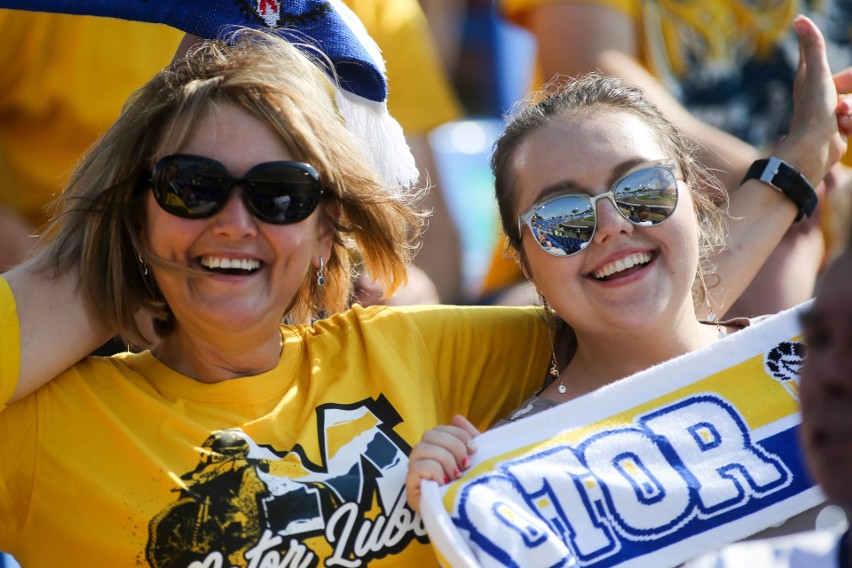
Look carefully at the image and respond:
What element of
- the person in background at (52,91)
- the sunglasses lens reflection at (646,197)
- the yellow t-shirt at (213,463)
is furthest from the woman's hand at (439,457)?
the person in background at (52,91)

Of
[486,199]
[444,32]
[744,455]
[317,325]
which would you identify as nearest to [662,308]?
[744,455]

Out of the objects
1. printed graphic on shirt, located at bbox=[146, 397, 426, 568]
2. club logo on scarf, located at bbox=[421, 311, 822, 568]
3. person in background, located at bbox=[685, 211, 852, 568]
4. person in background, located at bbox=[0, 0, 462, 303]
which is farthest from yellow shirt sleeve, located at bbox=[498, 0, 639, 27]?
person in background, located at bbox=[685, 211, 852, 568]

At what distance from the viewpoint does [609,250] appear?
229 centimetres

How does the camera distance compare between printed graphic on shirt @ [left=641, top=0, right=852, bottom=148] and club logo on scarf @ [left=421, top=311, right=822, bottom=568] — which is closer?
club logo on scarf @ [left=421, top=311, right=822, bottom=568]

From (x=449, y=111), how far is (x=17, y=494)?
1957 millimetres

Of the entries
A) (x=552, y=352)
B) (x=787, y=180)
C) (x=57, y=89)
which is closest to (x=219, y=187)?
(x=552, y=352)

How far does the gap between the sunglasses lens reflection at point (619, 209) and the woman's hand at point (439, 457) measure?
1.55ft

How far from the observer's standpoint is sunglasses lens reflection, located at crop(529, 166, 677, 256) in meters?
2.29

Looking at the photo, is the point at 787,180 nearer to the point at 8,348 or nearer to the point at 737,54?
the point at 737,54

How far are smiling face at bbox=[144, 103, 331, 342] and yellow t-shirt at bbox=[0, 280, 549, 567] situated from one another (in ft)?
0.51

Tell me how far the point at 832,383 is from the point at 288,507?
46.2 inches

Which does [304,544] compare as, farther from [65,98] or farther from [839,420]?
[65,98]

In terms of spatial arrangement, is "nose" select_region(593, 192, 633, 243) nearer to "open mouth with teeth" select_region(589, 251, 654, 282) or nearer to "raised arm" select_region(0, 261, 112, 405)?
"open mouth with teeth" select_region(589, 251, 654, 282)

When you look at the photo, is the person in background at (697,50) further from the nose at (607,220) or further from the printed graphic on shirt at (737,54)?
the nose at (607,220)
